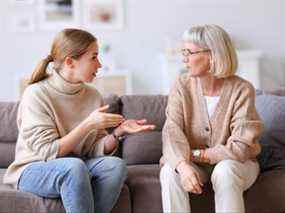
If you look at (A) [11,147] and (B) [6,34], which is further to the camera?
(B) [6,34]

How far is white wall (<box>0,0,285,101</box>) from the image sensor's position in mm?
5328

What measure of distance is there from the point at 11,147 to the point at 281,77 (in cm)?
354

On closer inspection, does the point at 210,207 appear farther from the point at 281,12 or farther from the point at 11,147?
the point at 281,12

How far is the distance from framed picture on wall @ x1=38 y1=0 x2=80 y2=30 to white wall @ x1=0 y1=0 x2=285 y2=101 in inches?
3.6

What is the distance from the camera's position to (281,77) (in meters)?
5.61

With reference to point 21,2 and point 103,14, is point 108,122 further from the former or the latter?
point 21,2

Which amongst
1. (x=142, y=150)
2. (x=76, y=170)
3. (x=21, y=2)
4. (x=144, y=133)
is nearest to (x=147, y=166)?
(x=142, y=150)

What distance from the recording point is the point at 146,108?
291 centimetres

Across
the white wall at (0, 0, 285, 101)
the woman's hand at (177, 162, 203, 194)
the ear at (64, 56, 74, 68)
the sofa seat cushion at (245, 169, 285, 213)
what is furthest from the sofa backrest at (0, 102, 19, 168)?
the white wall at (0, 0, 285, 101)

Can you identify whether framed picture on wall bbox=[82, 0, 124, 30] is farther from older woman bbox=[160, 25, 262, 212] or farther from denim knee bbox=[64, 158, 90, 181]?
denim knee bbox=[64, 158, 90, 181]

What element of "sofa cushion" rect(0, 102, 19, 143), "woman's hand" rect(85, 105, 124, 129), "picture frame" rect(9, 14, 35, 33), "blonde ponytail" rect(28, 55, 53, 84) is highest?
"picture frame" rect(9, 14, 35, 33)

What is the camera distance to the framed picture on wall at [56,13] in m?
5.32

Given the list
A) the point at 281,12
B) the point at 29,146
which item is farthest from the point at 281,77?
the point at 29,146

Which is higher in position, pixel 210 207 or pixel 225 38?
pixel 225 38
